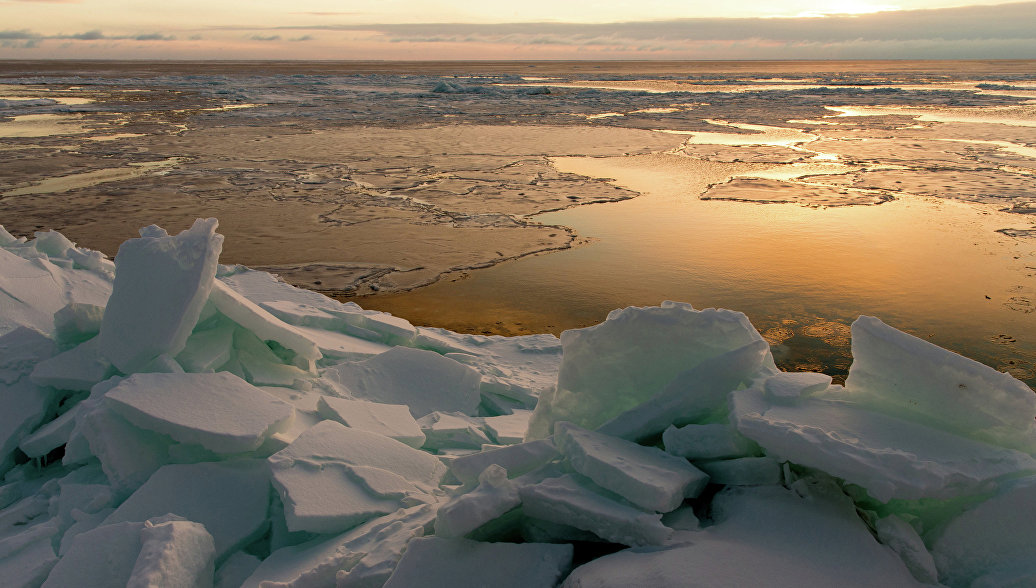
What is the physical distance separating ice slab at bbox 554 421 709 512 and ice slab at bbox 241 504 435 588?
0.54 metres

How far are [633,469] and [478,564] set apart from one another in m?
0.52

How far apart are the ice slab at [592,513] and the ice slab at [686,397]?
0.38 metres

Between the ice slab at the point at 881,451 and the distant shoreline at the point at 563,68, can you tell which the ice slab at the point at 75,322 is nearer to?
the ice slab at the point at 881,451

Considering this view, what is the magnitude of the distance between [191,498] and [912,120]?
66.9 feet

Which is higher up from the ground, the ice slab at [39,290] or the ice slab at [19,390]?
the ice slab at [39,290]

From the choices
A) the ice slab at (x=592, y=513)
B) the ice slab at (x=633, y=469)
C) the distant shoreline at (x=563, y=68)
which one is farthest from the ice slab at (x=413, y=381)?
the distant shoreline at (x=563, y=68)

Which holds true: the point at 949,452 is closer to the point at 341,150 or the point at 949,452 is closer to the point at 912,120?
the point at 341,150

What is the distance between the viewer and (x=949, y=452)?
191cm

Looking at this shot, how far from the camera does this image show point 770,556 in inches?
67.1

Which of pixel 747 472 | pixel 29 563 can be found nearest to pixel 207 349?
pixel 29 563

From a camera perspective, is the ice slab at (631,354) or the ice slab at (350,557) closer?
the ice slab at (350,557)

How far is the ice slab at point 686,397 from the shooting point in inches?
88.8

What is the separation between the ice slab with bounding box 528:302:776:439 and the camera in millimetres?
2389

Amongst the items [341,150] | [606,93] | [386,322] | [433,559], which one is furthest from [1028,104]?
[433,559]
